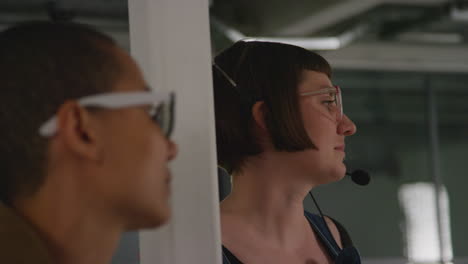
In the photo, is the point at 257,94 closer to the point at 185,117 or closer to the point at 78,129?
the point at 185,117

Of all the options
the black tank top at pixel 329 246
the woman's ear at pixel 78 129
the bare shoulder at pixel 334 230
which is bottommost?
the bare shoulder at pixel 334 230

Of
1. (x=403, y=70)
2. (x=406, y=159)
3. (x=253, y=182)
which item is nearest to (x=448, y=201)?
(x=406, y=159)

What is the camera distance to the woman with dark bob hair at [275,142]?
5.25ft

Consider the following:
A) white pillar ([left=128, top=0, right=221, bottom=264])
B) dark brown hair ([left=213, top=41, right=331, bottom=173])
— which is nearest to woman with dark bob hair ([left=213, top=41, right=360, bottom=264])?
dark brown hair ([left=213, top=41, right=331, bottom=173])

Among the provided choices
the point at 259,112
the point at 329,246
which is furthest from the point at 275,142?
the point at 329,246

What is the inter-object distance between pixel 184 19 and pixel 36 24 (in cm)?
33

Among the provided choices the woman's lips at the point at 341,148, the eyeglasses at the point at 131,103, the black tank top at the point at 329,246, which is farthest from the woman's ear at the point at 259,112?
the eyeglasses at the point at 131,103

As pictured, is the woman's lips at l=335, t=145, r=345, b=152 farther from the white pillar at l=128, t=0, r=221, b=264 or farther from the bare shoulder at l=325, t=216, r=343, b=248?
the white pillar at l=128, t=0, r=221, b=264

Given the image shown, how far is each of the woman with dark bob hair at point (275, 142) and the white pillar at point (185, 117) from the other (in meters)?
0.40

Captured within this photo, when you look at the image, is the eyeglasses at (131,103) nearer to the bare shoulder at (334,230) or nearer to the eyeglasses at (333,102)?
the eyeglasses at (333,102)

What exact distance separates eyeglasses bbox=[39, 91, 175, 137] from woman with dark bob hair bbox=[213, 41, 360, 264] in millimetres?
727

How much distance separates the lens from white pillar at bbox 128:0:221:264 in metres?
1.17

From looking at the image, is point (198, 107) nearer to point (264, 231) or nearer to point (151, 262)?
point (151, 262)

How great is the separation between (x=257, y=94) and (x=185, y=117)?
47cm
